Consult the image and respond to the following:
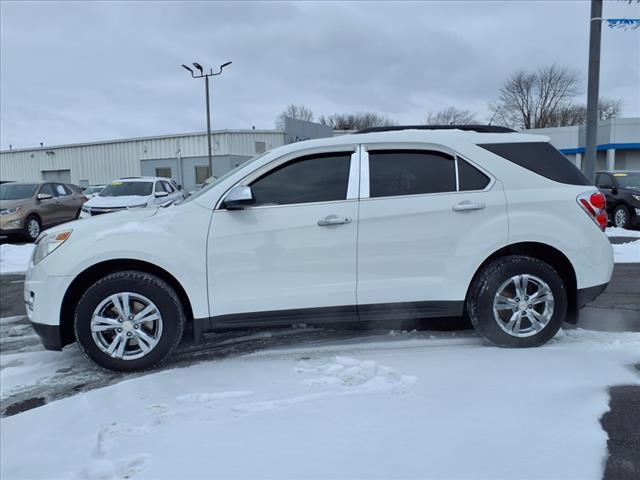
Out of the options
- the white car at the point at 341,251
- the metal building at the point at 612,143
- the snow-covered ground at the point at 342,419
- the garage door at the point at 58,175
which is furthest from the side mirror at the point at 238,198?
the garage door at the point at 58,175

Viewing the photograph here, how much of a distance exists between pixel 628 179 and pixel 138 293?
1394 cm

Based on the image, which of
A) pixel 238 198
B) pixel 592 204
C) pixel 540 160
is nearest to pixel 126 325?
pixel 238 198

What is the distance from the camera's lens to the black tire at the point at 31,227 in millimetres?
13278

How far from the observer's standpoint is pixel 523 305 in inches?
157

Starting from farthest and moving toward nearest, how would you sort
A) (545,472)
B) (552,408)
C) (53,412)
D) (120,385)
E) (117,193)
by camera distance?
(117,193), (120,385), (53,412), (552,408), (545,472)

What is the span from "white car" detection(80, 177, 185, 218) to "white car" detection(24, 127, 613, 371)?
31.9 feet

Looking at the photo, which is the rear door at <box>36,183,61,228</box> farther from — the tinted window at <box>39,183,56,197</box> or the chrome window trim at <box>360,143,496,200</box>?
the chrome window trim at <box>360,143,496,200</box>

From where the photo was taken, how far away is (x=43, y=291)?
3.79 m

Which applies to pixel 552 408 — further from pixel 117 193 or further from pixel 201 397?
pixel 117 193

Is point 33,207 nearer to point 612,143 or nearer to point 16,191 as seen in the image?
point 16,191

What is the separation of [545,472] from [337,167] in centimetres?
257

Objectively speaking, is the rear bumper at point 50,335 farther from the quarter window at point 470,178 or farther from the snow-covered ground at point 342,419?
the quarter window at point 470,178

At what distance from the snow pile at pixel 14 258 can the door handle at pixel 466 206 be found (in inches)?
307

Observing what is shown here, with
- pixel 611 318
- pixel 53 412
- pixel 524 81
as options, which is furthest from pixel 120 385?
pixel 524 81
